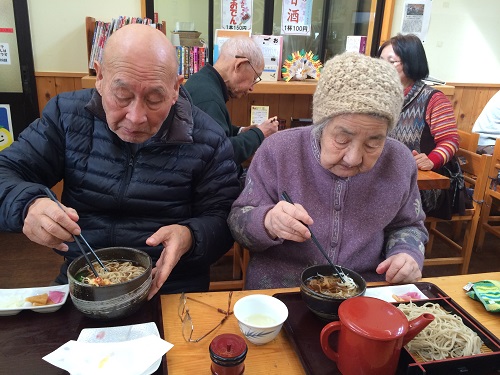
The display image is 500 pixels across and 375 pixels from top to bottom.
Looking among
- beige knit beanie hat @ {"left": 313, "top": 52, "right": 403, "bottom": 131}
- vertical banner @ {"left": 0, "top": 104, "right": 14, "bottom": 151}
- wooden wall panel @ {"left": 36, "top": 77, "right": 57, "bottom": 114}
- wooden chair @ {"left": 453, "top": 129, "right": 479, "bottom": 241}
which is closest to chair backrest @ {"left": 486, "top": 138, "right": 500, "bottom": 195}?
wooden chair @ {"left": 453, "top": 129, "right": 479, "bottom": 241}

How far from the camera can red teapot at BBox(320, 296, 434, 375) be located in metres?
0.75

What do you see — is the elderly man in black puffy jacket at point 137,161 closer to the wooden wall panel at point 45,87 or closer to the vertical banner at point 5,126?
the wooden wall panel at point 45,87

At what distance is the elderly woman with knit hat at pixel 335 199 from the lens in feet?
3.85

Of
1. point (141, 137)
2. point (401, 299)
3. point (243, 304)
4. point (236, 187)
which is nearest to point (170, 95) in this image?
point (141, 137)

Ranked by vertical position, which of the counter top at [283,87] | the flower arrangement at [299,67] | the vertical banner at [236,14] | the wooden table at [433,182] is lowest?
the wooden table at [433,182]

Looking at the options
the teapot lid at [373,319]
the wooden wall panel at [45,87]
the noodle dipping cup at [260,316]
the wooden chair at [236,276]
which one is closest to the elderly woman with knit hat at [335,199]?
the noodle dipping cup at [260,316]

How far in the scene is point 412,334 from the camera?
2.61 feet

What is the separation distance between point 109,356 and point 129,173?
65 centimetres

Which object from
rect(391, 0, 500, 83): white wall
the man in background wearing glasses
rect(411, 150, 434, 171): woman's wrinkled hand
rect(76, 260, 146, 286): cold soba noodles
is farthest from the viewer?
rect(391, 0, 500, 83): white wall

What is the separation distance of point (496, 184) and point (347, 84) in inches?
107

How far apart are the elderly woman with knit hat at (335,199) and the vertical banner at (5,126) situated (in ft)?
9.72

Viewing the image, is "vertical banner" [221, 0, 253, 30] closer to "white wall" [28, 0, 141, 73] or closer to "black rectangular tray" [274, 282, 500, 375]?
"white wall" [28, 0, 141, 73]

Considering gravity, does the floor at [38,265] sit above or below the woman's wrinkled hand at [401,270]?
below

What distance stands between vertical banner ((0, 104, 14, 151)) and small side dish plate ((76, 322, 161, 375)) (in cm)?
319
